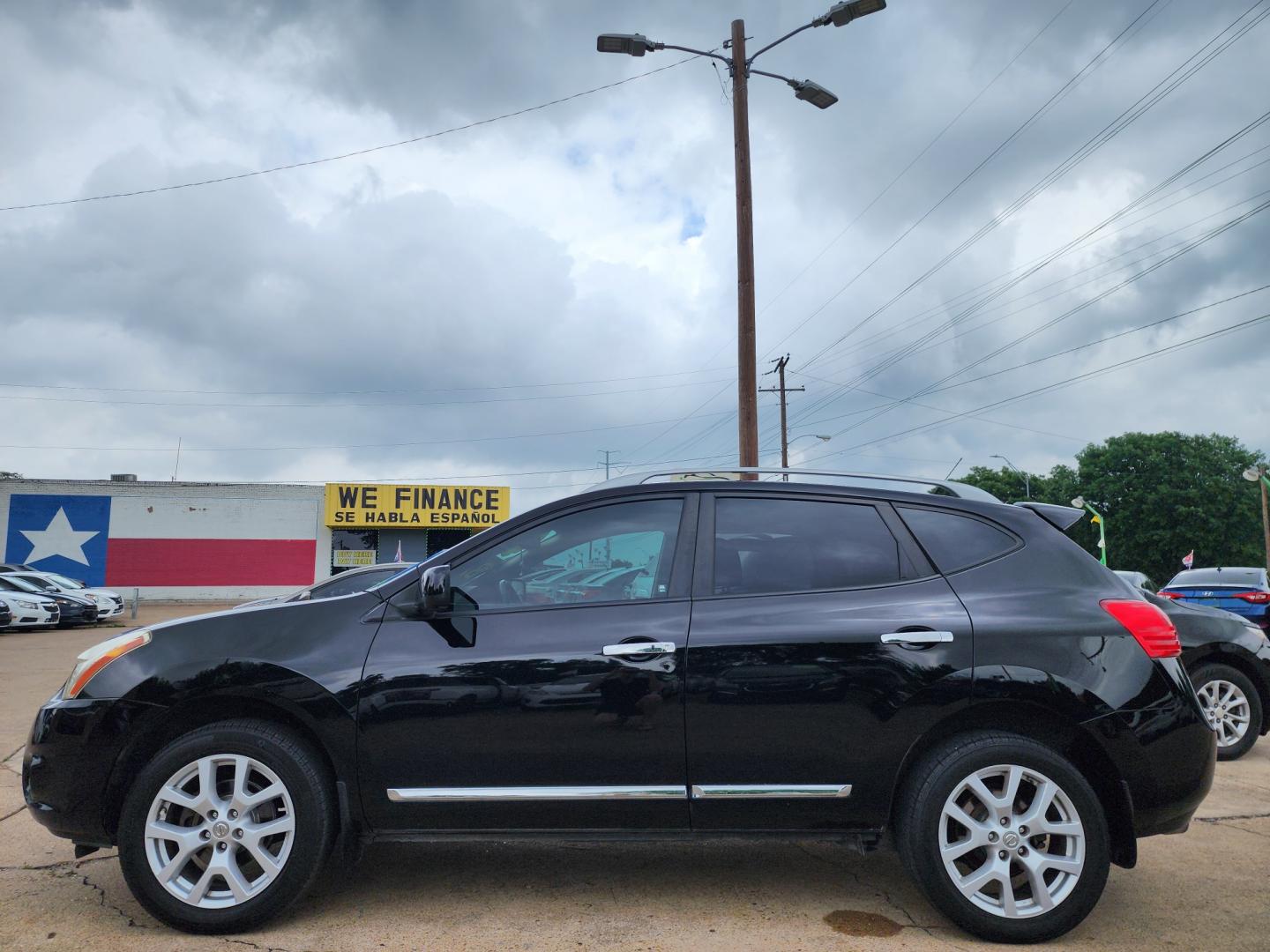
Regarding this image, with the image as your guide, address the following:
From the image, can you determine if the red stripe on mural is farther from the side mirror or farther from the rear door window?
the rear door window

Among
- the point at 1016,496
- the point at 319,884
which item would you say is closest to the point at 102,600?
the point at 319,884

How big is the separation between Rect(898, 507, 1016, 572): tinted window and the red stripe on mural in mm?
39733

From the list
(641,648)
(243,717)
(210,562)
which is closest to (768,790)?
(641,648)

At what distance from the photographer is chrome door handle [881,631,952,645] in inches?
137

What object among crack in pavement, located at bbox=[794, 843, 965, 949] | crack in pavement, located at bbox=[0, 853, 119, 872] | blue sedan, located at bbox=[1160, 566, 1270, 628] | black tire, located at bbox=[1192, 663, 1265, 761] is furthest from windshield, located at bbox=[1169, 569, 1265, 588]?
crack in pavement, located at bbox=[0, 853, 119, 872]

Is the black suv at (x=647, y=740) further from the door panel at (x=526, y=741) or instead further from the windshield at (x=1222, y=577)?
the windshield at (x=1222, y=577)

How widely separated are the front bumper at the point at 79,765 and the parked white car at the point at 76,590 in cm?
2391

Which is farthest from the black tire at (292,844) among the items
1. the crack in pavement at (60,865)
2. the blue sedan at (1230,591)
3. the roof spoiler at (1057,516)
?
the blue sedan at (1230,591)

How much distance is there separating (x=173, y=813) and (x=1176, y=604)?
6.94m

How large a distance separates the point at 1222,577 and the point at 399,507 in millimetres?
34259

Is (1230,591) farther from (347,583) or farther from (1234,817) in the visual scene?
(347,583)

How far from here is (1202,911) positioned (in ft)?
12.1

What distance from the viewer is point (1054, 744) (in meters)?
3.50

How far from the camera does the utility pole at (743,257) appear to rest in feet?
37.4
